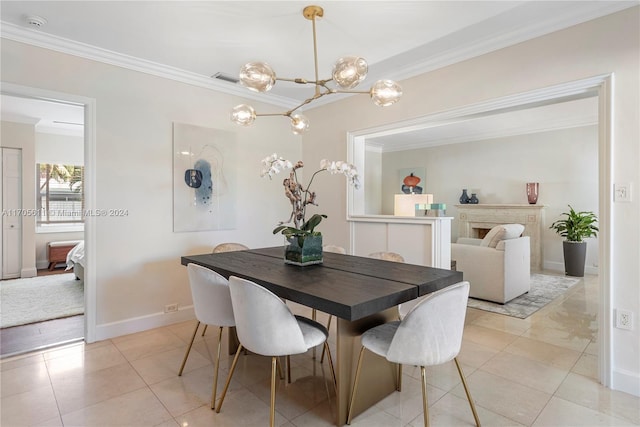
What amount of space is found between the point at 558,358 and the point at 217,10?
12.3ft

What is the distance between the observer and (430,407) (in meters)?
1.99

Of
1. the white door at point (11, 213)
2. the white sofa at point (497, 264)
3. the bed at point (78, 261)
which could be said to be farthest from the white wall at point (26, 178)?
the white sofa at point (497, 264)

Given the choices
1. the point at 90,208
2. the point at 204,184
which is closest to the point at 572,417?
the point at 204,184

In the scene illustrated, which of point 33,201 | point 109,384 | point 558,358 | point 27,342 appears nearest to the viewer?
point 109,384

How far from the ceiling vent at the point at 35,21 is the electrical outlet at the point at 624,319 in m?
4.66

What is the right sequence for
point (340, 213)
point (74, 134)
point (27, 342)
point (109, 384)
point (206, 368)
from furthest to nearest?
point (74, 134)
point (340, 213)
point (27, 342)
point (206, 368)
point (109, 384)

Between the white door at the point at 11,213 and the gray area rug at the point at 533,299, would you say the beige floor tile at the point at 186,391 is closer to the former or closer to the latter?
the gray area rug at the point at 533,299

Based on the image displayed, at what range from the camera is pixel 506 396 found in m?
2.11

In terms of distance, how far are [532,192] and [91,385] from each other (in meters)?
7.03

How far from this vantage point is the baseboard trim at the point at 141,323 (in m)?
3.07

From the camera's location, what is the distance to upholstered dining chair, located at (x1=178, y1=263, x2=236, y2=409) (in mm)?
2051

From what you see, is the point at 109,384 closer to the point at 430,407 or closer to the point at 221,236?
the point at 221,236

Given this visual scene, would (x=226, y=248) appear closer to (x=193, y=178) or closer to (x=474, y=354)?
(x=193, y=178)

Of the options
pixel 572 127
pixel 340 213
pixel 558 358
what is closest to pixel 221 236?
pixel 340 213
